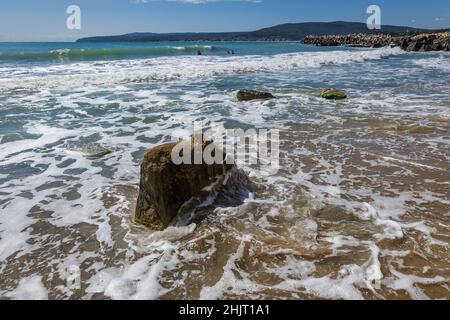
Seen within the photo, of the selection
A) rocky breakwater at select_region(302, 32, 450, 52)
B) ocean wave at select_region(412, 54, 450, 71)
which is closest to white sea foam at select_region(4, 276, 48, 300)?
ocean wave at select_region(412, 54, 450, 71)

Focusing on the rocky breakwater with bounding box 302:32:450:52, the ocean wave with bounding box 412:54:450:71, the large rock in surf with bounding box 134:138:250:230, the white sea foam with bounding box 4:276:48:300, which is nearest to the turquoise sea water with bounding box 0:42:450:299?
the white sea foam with bounding box 4:276:48:300

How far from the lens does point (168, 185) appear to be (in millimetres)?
4480

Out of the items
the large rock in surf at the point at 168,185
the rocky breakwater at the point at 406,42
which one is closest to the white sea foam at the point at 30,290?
the large rock in surf at the point at 168,185

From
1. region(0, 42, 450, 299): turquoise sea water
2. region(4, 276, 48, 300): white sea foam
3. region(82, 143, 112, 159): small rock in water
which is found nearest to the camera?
region(4, 276, 48, 300): white sea foam

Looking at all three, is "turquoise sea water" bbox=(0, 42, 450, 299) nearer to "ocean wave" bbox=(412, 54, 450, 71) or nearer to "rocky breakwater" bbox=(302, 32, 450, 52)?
"ocean wave" bbox=(412, 54, 450, 71)

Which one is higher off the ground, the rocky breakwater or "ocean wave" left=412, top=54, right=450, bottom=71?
the rocky breakwater

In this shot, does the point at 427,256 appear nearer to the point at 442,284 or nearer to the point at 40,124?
the point at 442,284

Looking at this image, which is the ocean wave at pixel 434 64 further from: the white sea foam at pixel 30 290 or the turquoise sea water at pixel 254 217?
the white sea foam at pixel 30 290

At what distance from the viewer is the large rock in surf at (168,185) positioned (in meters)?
4.42

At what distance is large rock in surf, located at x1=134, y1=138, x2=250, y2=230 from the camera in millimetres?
4422

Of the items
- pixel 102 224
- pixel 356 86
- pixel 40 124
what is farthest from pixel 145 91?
pixel 102 224

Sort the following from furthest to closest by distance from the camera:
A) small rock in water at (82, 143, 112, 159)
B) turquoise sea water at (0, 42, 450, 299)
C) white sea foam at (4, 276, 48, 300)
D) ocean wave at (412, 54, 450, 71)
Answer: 1. ocean wave at (412, 54, 450, 71)
2. small rock in water at (82, 143, 112, 159)
3. turquoise sea water at (0, 42, 450, 299)
4. white sea foam at (4, 276, 48, 300)

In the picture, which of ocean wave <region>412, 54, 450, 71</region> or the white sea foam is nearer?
the white sea foam

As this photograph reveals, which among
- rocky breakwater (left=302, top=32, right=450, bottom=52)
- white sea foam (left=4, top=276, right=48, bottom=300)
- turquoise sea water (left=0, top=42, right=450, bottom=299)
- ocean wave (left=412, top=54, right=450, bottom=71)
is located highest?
rocky breakwater (left=302, top=32, right=450, bottom=52)
